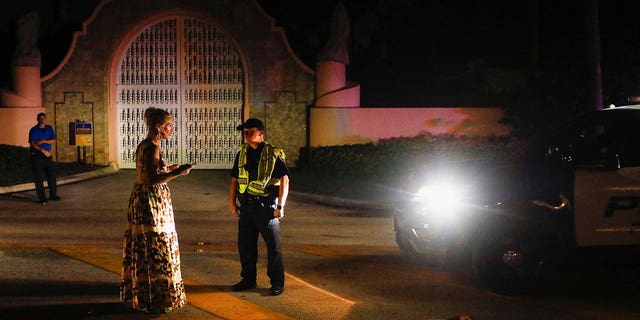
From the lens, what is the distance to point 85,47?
24172 millimetres

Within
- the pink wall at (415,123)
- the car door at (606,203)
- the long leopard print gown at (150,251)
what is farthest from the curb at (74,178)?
the car door at (606,203)

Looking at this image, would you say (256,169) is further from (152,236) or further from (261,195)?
(152,236)

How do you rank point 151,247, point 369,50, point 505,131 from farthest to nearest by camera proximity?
1. point 369,50
2. point 505,131
3. point 151,247

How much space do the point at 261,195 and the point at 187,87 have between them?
16.1 meters

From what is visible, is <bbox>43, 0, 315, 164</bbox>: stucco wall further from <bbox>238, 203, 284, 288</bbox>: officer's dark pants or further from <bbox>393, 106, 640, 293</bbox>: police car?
<bbox>238, 203, 284, 288</bbox>: officer's dark pants

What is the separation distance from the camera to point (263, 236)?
8703mm

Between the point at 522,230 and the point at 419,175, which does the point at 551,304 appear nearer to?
the point at 522,230

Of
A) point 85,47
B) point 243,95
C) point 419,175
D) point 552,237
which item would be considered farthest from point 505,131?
point 552,237

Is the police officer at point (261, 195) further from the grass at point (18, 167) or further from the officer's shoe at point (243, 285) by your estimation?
the grass at point (18, 167)

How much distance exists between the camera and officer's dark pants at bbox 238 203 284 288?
862 centimetres

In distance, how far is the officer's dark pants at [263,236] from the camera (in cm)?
862

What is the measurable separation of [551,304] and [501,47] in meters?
27.9

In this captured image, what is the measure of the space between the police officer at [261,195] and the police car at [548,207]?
1884 millimetres

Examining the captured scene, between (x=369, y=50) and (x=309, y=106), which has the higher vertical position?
(x=369, y=50)
